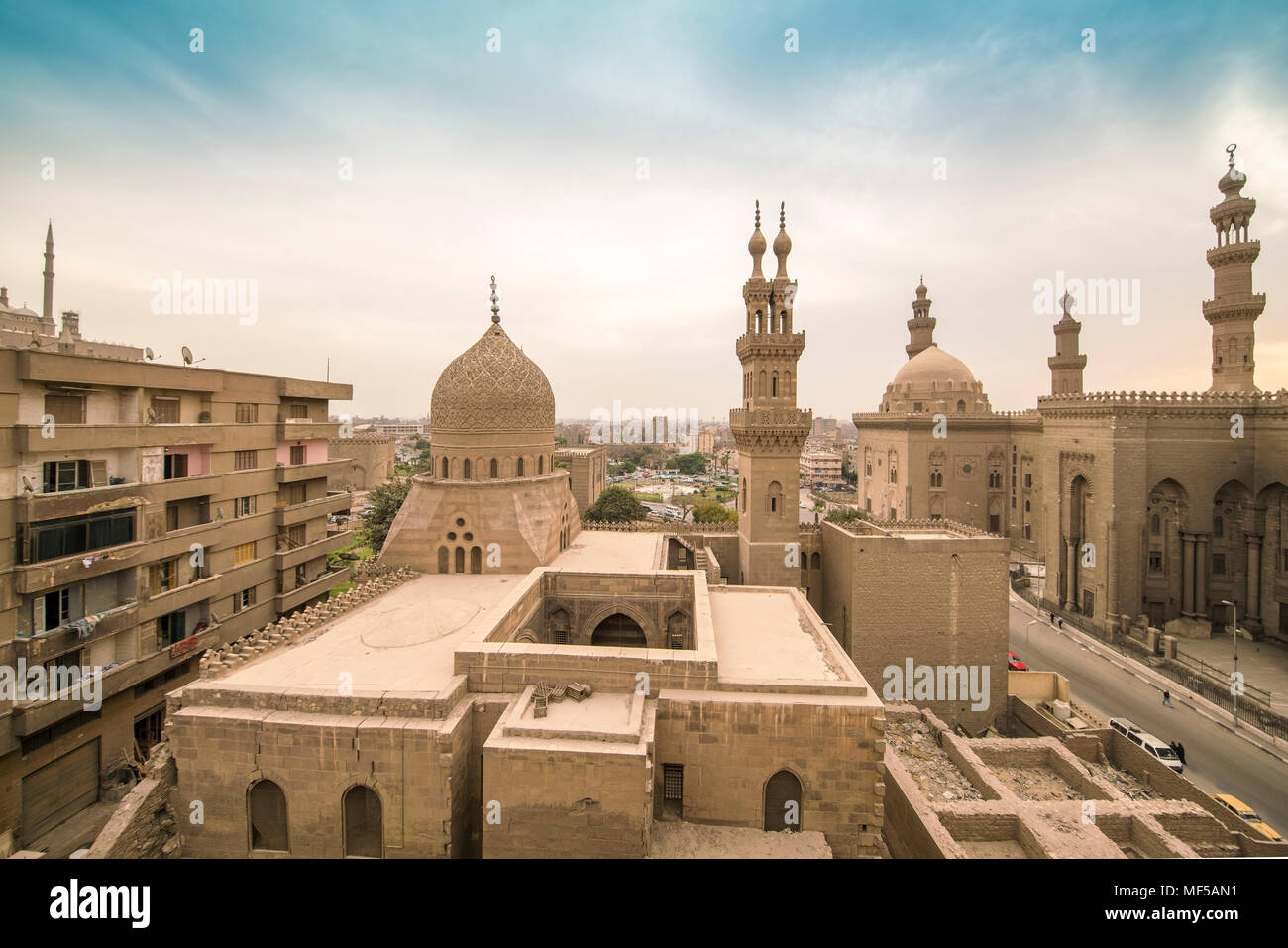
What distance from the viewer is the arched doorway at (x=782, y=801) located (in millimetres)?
14586

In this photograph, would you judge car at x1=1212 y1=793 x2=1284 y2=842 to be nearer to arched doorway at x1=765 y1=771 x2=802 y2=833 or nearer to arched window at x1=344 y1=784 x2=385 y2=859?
arched doorway at x1=765 y1=771 x2=802 y2=833

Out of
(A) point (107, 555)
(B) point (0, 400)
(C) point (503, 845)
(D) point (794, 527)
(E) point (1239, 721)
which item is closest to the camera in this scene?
(C) point (503, 845)

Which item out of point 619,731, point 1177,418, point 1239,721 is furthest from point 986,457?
point 619,731

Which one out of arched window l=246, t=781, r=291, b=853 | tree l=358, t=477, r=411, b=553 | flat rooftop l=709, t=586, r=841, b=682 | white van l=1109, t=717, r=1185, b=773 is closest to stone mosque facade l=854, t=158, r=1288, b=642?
white van l=1109, t=717, r=1185, b=773

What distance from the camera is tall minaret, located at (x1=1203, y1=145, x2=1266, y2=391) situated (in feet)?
130

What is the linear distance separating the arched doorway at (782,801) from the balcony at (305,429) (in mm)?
26816

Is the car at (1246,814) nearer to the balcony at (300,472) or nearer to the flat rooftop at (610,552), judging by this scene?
the flat rooftop at (610,552)

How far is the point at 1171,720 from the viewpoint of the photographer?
2794 cm

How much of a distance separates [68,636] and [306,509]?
12598 millimetres

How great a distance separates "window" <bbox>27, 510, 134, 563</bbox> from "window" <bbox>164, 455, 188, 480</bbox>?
2467mm

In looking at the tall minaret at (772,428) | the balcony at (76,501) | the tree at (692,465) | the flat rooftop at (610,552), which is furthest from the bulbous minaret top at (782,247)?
the tree at (692,465)
